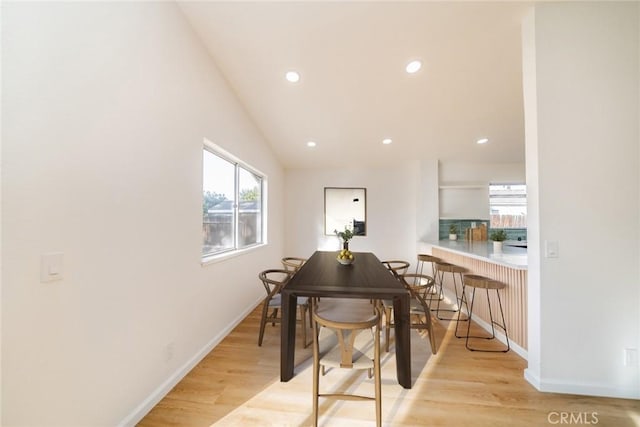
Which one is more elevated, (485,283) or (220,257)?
(220,257)

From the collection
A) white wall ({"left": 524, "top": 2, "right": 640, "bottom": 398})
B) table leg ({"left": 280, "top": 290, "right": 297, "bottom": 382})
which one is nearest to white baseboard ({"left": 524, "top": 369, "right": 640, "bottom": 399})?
white wall ({"left": 524, "top": 2, "right": 640, "bottom": 398})

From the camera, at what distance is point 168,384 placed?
1.74 meters

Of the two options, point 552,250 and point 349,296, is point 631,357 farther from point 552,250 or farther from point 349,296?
point 349,296

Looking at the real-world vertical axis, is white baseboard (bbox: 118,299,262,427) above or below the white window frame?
below

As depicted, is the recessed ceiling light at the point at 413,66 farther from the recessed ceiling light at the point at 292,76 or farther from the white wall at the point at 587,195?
Result: the recessed ceiling light at the point at 292,76

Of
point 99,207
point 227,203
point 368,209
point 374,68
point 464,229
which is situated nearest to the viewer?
point 99,207

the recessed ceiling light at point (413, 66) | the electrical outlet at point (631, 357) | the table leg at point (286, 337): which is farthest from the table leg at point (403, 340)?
the recessed ceiling light at point (413, 66)

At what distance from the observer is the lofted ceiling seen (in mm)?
1978

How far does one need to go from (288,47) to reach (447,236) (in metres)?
4.25

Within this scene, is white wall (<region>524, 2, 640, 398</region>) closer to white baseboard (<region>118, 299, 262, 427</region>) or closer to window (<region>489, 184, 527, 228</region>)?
white baseboard (<region>118, 299, 262, 427</region>)

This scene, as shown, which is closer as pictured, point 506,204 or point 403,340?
point 403,340

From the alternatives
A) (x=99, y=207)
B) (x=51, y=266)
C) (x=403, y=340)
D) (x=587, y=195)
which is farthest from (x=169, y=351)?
(x=587, y=195)

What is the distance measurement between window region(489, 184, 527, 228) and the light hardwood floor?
3194mm

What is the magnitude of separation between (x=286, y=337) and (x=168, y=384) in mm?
924
